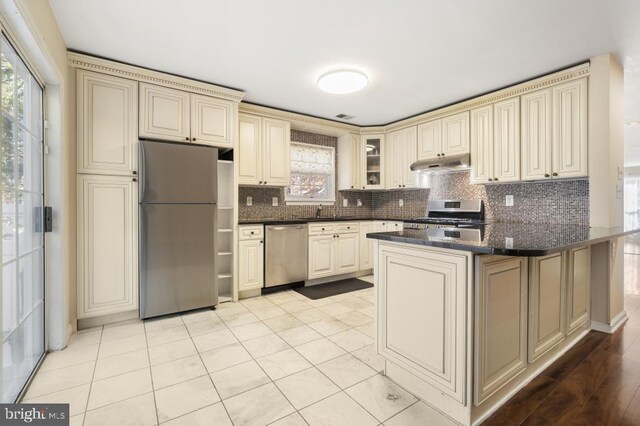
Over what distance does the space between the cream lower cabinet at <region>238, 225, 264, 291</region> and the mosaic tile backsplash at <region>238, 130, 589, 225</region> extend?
1.84 feet

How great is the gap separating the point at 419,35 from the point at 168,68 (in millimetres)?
2275

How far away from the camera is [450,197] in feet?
13.9

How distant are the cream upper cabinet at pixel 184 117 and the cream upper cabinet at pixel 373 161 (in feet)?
7.45

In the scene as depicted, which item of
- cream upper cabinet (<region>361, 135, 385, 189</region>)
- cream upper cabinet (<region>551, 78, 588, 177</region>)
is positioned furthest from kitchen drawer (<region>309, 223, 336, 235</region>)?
cream upper cabinet (<region>551, 78, 588, 177</region>)

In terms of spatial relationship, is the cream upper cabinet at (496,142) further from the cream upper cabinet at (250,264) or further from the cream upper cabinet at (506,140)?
the cream upper cabinet at (250,264)

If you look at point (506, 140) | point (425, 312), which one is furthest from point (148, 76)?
point (506, 140)

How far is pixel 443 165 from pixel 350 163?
56.7 inches

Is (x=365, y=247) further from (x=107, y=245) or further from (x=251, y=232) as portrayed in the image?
(x=107, y=245)

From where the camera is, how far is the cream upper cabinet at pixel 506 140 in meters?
3.25

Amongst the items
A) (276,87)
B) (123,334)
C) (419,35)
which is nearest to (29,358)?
(123,334)

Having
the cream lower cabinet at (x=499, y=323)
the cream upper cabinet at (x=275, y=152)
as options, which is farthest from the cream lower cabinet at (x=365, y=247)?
the cream lower cabinet at (x=499, y=323)

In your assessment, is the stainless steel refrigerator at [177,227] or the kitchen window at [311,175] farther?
the kitchen window at [311,175]

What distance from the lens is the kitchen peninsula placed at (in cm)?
149

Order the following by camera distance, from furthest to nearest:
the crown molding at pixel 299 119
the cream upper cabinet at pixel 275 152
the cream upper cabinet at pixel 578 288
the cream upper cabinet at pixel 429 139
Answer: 1. the cream upper cabinet at pixel 429 139
2. the cream upper cabinet at pixel 275 152
3. the crown molding at pixel 299 119
4. the cream upper cabinet at pixel 578 288
